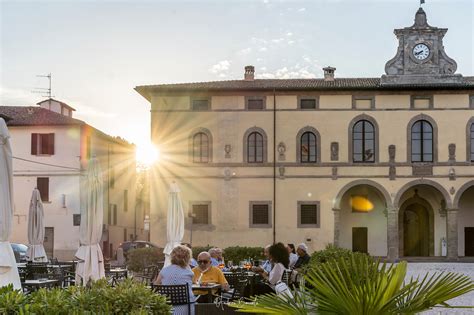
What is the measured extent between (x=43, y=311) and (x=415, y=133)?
3285 cm

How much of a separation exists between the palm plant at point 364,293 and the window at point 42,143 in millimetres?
36696

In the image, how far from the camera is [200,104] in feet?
124

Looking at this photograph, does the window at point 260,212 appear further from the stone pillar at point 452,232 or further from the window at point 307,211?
the stone pillar at point 452,232

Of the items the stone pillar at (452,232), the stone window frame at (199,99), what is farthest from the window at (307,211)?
the stone window frame at (199,99)

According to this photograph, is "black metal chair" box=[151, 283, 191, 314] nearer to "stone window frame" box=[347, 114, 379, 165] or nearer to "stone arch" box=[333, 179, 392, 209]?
"stone arch" box=[333, 179, 392, 209]

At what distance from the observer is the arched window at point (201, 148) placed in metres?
37.6

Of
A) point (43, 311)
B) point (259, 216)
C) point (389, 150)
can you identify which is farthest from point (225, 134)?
point (43, 311)

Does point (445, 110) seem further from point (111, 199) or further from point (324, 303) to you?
point (324, 303)

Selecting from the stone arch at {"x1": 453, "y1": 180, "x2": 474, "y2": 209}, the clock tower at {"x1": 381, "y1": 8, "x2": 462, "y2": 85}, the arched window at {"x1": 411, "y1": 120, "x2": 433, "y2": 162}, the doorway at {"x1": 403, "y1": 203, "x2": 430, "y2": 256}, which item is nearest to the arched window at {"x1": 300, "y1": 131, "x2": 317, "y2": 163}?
the clock tower at {"x1": 381, "y1": 8, "x2": 462, "y2": 85}

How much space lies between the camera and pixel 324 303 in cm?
477

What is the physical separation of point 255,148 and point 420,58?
8.72 metres

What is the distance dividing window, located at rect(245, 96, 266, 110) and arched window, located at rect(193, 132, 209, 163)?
2.46 metres

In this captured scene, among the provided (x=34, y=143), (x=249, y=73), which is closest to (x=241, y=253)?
(x=249, y=73)

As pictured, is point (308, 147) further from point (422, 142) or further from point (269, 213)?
point (422, 142)
